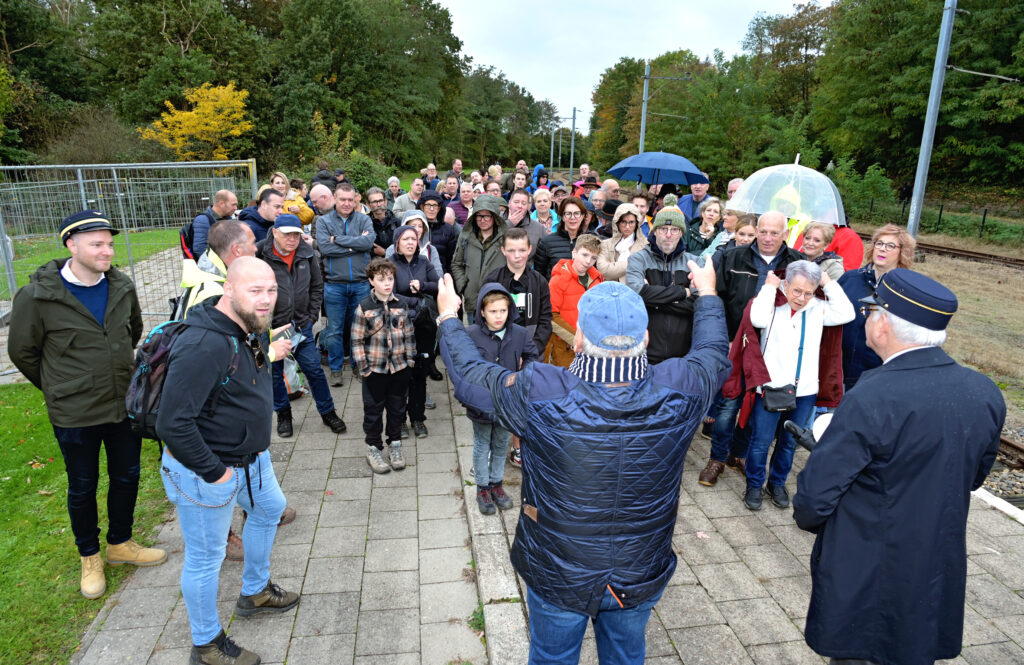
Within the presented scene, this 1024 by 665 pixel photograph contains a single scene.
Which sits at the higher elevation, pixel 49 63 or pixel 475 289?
pixel 49 63

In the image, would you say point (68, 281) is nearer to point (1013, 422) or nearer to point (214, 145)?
point (1013, 422)

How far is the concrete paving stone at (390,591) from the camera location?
3549 mm

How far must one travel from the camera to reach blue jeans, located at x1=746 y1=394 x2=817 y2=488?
4535 mm

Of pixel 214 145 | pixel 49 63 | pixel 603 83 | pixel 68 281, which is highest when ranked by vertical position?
pixel 603 83

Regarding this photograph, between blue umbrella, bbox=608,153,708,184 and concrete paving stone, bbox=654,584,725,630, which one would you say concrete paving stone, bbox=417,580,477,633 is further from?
blue umbrella, bbox=608,153,708,184

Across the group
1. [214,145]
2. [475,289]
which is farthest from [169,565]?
[214,145]

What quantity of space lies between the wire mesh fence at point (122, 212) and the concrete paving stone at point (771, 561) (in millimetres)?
8135

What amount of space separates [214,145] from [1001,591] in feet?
88.3

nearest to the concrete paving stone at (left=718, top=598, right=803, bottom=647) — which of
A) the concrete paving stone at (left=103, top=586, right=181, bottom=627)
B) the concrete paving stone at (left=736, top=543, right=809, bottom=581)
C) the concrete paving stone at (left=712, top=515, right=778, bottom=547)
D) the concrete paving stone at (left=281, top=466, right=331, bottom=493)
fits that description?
the concrete paving stone at (left=736, top=543, right=809, bottom=581)

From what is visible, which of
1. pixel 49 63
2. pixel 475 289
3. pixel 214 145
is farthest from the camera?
pixel 49 63

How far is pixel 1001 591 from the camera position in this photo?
12.3ft

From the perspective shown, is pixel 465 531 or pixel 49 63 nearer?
pixel 465 531

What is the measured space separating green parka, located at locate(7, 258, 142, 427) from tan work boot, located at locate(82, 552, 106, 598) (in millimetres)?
903

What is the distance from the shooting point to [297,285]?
5.53 m
